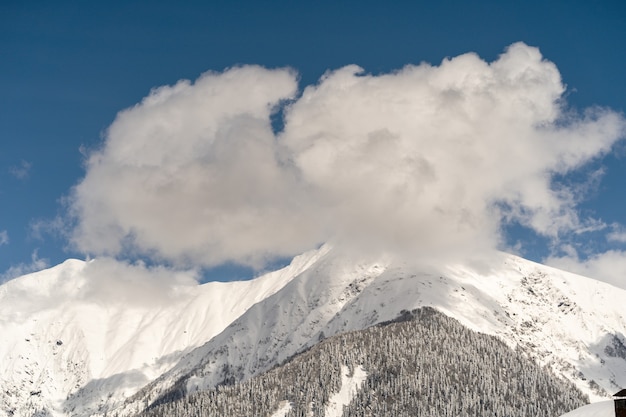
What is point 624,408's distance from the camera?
10669 centimetres

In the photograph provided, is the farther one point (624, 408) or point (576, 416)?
point (576, 416)

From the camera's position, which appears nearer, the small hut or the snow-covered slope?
the small hut

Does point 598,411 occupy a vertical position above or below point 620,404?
above

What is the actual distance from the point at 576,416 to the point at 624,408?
1362cm

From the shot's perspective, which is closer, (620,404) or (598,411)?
(620,404)

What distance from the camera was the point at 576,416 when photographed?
119312 millimetres

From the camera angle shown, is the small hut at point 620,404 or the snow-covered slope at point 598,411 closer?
the small hut at point 620,404
